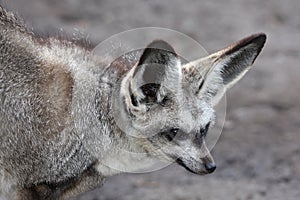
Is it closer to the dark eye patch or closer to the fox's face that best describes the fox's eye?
the fox's face

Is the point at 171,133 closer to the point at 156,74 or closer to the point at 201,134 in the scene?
the point at 201,134

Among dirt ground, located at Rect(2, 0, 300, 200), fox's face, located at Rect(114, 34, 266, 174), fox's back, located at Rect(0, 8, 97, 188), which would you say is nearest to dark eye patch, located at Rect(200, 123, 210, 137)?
fox's face, located at Rect(114, 34, 266, 174)

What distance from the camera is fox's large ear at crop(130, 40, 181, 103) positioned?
6.73 metres

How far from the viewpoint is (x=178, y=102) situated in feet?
23.6

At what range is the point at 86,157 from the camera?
7.26 meters

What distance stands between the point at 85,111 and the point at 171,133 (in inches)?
28.0

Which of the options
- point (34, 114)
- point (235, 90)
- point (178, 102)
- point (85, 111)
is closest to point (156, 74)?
point (178, 102)

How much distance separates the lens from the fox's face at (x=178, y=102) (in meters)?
7.01

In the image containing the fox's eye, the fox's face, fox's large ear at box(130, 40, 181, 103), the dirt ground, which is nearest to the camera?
fox's large ear at box(130, 40, 181, 103)

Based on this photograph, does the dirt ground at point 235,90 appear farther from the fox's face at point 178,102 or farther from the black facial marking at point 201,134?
the black facial marking at point 201,134

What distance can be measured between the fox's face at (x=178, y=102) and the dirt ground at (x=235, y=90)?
1331mm

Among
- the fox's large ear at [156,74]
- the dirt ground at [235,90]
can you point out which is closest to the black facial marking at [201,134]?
the fox's large ear at [156,74]

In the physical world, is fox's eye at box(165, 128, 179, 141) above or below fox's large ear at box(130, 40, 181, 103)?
below

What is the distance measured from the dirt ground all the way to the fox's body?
3.07 feet
